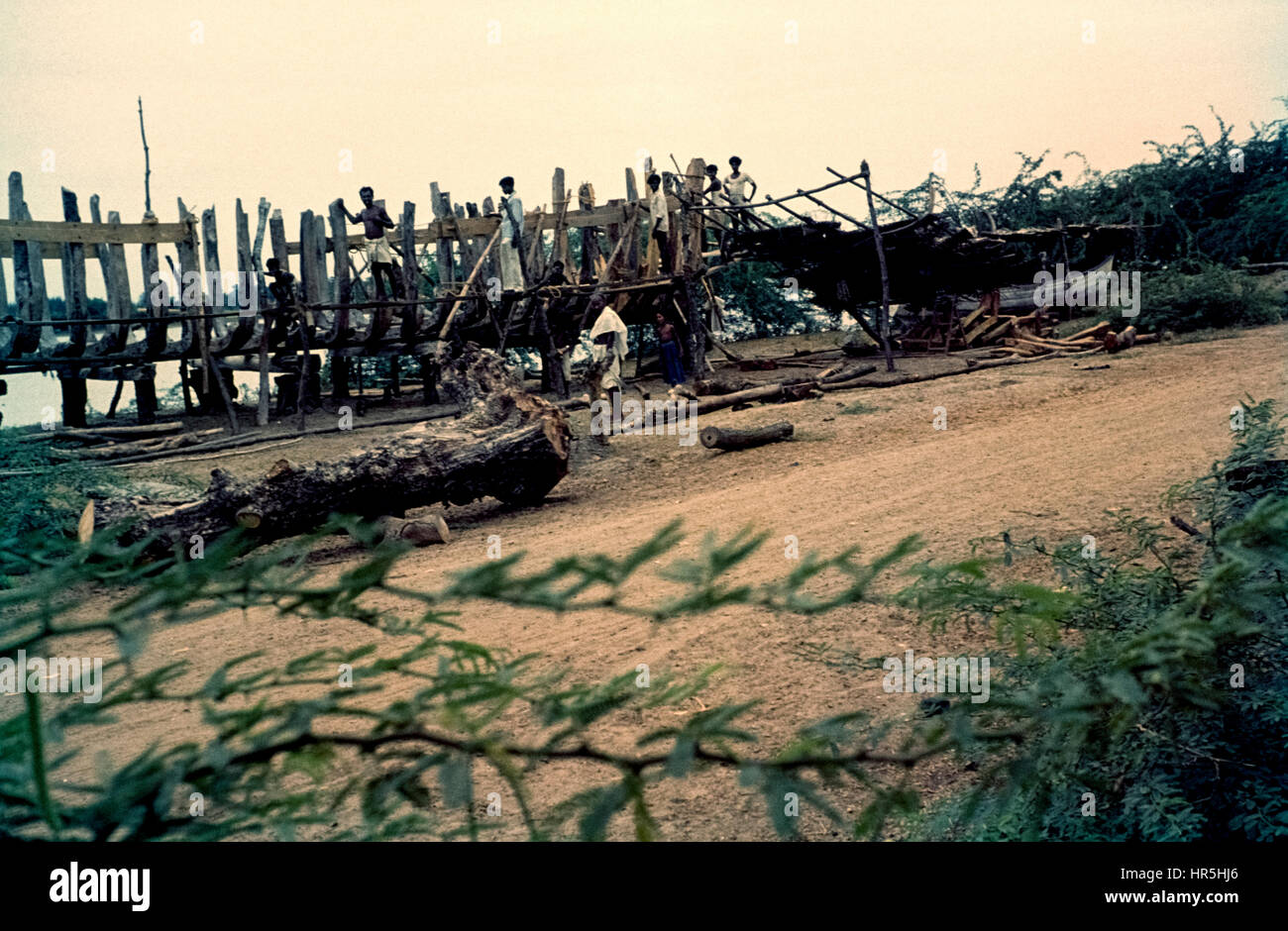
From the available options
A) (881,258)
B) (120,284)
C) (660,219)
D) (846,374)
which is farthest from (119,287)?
(881,258)

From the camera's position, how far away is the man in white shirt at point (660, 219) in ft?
55.9

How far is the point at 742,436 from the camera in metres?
10.4

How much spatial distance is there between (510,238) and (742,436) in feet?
26.3

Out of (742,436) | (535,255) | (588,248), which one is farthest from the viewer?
(588,248)

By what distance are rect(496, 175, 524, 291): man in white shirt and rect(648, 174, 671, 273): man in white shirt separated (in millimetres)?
2100

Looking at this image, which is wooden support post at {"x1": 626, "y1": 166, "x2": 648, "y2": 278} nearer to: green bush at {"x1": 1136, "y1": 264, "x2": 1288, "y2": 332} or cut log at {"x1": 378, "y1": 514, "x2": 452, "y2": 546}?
green bush at {"x1": 1136, "y1": 264, "x2": 1288, "y2": 332}

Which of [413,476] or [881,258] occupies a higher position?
[881,258]

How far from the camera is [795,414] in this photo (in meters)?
12.2

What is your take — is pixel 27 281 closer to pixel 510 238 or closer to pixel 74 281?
pixel 74 281

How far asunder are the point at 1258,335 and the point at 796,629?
12.6m

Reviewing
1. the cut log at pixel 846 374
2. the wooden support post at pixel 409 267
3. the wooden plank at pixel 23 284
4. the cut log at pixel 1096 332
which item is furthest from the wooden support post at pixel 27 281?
the cut log at pixel 1096 332

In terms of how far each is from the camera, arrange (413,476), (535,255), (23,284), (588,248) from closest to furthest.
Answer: (413,476)
(23,284)
(535,255)
(588,248)

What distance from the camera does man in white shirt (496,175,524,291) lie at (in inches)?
658
